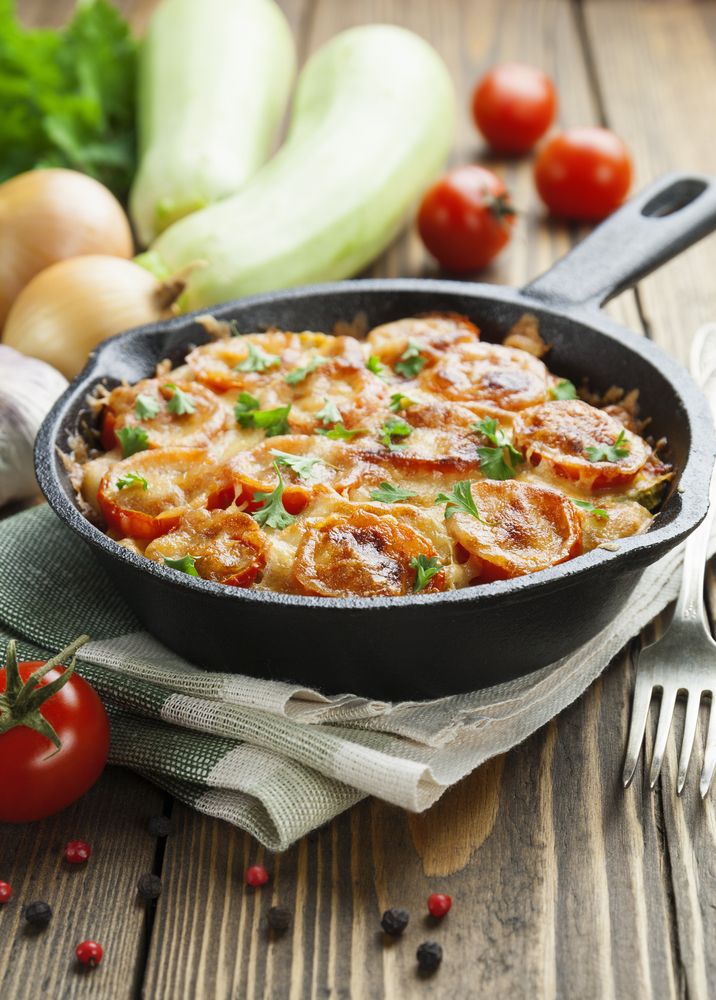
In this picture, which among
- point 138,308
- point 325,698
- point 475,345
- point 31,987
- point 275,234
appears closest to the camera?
point 31,987

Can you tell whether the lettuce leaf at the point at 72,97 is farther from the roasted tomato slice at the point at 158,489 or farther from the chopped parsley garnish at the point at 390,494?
the chopped parsley garnish at the point at 390,494

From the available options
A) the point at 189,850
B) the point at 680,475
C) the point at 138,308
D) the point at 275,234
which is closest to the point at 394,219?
the point at 275,234

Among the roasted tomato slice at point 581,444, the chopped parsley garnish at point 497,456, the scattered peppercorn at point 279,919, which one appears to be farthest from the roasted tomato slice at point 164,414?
the scattered peppercorn at point 279,919

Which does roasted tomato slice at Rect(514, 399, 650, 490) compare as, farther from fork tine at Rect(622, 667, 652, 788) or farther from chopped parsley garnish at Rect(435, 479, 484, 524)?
fork tine at Rect(622, 667, 652, 788)

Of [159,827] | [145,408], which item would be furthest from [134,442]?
[159,827]

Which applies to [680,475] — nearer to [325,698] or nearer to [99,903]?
[325,698]

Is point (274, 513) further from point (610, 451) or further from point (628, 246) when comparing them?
point (628, 246)

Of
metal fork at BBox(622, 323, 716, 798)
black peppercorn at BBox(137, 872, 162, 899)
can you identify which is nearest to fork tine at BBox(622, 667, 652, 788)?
metal fork at BBox(622, 323, 716, 798)
